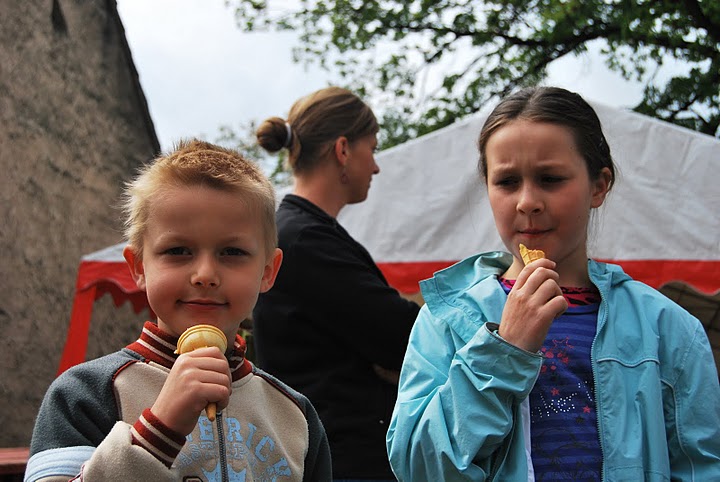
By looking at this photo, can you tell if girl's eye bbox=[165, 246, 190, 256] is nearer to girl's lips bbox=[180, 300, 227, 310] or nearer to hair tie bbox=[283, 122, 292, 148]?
girl's lips bbox=[180, 300, 227, 310]

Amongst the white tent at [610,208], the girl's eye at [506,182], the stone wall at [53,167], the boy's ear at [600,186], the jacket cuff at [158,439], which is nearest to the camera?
the jacket cuff at [158,439]

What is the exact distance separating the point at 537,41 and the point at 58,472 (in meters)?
11.4

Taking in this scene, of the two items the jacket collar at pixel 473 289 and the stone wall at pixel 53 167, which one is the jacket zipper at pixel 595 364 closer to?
the jacket collar at pixel 473 289

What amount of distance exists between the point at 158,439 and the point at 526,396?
2.49ft

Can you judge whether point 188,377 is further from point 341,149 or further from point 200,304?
point 341,149

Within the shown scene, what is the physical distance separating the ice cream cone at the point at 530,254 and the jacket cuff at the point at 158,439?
0.87m

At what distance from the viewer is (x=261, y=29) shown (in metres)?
13.0

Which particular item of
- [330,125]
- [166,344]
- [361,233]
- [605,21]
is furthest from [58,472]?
[605,21]

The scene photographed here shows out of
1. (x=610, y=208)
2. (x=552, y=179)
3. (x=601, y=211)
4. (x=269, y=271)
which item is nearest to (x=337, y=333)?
(x=269, y=271)

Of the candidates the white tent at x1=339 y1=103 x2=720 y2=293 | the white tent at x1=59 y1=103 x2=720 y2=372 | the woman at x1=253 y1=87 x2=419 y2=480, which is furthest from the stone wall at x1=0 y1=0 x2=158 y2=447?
the woman at x1=253 y1=87 x2=419 y2=480

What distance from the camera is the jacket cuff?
4.40 feet

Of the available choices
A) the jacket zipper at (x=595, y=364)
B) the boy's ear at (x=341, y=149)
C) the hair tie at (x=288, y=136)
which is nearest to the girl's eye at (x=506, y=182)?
the jacket zipper at (x=595, y=364)

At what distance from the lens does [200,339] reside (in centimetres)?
143

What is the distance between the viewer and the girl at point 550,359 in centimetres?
162
